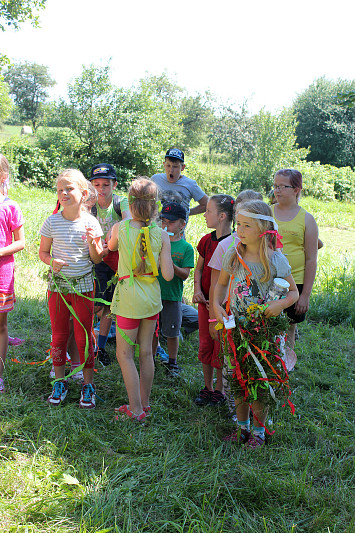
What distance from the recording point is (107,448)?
2.65m

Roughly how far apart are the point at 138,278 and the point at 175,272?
0.71 m

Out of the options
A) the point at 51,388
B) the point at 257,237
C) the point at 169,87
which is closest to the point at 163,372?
the point at 51,388

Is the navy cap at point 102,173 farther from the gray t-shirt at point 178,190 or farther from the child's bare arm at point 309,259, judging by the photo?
the child's bare arm at point 309,259

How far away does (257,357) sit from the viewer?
2.68 meters

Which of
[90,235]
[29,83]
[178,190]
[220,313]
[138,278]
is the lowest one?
[220,313]

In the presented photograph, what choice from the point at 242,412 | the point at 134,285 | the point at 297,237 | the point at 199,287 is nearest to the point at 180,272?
the point at 199,287

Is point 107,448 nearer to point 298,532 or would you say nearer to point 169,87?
point 298,532

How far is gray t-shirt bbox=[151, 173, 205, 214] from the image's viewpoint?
4.33 metres

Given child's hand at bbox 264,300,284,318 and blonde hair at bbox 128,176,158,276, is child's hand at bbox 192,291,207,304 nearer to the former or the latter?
blonde hair at bbox 128,176,158,276

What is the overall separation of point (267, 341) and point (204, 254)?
1.01m

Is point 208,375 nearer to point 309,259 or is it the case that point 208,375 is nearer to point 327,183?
point 309,259

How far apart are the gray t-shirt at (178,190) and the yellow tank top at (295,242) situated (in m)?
1.24

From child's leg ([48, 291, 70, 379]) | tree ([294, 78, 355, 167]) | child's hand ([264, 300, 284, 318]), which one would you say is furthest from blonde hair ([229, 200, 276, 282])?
tree ([294, 78, 355, 167])

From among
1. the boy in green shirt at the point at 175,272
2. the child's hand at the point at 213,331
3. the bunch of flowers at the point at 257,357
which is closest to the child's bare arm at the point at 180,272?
the boy in green shirt at the point at 175,272
